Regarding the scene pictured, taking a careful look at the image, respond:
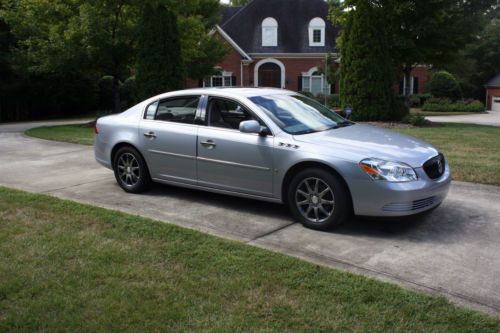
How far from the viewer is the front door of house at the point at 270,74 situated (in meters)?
38.8

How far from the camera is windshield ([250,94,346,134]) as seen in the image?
20.1 ft

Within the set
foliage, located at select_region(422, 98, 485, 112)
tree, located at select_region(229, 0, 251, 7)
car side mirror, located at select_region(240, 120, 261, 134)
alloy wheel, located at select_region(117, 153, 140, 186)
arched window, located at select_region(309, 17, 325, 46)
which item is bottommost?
alloy wheel, located at select_region(117, 153, 140, 186)

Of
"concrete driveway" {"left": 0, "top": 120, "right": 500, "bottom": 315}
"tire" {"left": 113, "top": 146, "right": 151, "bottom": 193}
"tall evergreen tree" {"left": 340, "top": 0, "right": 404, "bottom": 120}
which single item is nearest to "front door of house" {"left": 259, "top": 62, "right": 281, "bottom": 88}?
"tall evergreen tree" {"left": 340, "top": 0, "right": 404, "bottom": 120}

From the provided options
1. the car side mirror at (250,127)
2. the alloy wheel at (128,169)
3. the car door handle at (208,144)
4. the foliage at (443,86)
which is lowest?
the alloy wheel at (128,169)

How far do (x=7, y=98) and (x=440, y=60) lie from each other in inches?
866

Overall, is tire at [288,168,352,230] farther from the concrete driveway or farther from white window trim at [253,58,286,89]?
white window trim at [253,58,286,89]

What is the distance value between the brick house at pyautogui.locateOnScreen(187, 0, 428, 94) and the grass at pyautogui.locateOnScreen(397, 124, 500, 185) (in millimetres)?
24366

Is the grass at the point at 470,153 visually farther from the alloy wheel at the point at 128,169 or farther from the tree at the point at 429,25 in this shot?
the tree at the point at 429,25

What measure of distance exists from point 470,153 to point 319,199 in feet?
20.6

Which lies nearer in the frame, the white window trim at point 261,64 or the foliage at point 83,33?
the foliage at point 83,33

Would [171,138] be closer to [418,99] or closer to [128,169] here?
[128,169]

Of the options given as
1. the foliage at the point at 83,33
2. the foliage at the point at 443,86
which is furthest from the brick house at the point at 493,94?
the foliage at the point at 83,33

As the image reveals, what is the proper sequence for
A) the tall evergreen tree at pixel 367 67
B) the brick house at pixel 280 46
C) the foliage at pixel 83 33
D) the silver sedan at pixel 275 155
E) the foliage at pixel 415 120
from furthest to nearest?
the brick house at pixel 280 46 < the foliage at pixel 83 33 < the foliage at pixel 415 120 < the tall evergreen tree at pixel 367 67 < the silver sedan at pixel 275 155

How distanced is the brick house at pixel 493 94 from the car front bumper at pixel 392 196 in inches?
1524
